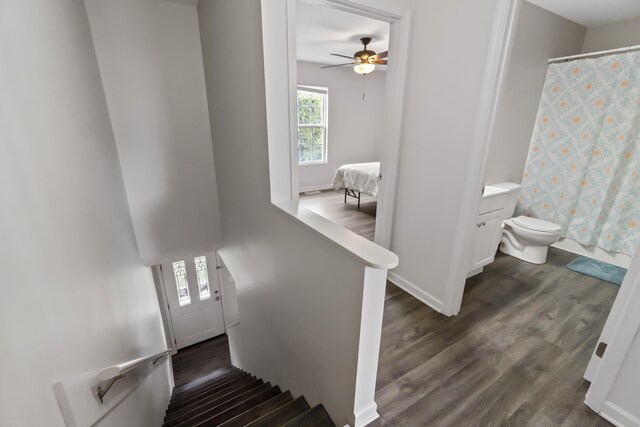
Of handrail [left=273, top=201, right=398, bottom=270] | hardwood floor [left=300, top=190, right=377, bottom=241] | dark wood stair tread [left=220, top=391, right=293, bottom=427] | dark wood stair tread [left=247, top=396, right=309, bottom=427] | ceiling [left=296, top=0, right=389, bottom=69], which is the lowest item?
dark wood stair tread [left=220, top=391, right=293, bottom=427]

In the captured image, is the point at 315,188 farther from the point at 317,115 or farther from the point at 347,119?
the point at 347,119

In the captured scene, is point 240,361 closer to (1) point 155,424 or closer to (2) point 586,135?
(1) point 155,424

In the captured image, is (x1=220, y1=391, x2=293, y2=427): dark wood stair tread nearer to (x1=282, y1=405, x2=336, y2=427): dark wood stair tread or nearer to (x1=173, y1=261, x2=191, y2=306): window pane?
(x1=282, y1=405, x2=336, y2=427): dark wood stair tread

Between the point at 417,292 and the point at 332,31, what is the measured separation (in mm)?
3227

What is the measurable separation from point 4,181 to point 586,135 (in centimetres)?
429

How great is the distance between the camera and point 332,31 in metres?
3.46

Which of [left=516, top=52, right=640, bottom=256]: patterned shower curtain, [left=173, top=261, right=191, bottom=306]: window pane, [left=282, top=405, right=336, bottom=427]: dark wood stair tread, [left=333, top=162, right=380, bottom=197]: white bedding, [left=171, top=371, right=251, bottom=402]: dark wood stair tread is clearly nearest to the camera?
[left=282, top=405, right=336, bottom=427]: dark wood stair tread

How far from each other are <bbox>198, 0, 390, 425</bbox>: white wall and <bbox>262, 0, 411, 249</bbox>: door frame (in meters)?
0.07

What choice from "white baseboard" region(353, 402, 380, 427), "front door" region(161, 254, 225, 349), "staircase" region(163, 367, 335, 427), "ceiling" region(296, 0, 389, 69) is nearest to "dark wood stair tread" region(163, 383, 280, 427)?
"staircase" region(163, 367, 335, 427)

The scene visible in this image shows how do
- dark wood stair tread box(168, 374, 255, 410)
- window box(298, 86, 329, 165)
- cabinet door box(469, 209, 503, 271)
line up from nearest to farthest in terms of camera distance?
cabinet door box(469, 209, 503, 271), dark wood stair tread box(168, 374, 255, 410), window box(298, 86, 329, 165)

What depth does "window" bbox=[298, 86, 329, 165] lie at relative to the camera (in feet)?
18.0

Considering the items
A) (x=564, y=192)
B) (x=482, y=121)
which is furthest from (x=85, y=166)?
(x=564, y=192)

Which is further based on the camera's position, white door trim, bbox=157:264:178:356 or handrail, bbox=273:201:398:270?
white door trim, bbox=157:264:178:356

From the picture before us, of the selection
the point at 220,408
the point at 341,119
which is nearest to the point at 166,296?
the point at 220,408
